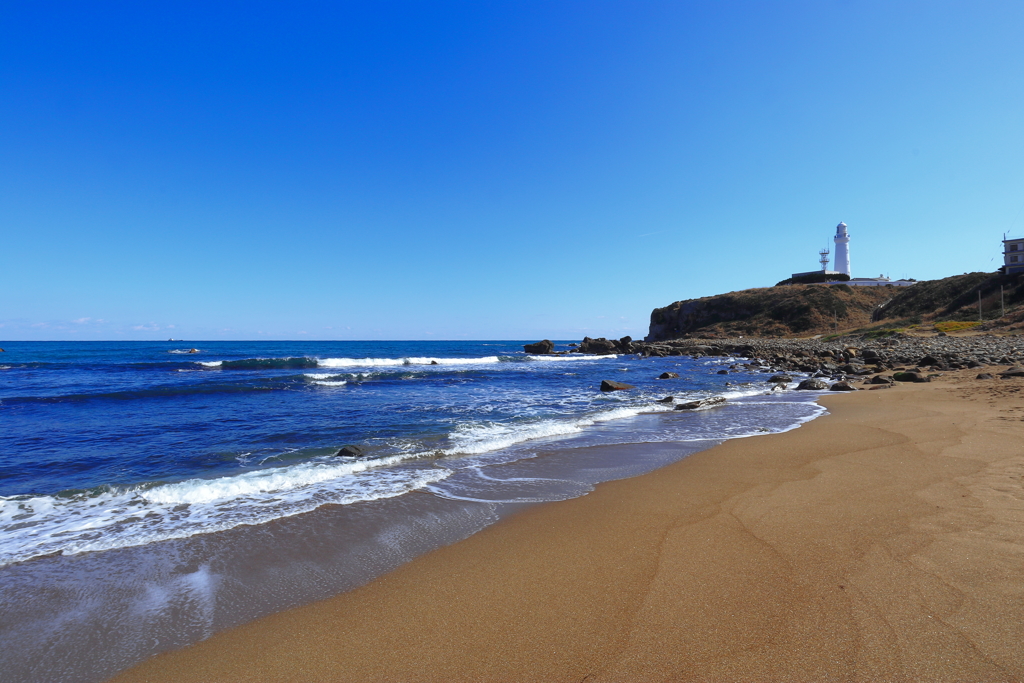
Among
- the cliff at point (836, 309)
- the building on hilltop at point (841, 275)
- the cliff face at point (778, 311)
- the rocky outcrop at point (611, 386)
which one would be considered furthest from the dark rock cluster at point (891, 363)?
the building on hilltop at point (841, 275)

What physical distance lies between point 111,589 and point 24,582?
92cm

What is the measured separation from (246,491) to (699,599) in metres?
6.01

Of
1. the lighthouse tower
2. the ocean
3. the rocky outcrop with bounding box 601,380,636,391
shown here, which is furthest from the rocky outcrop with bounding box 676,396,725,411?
the lighthouse tower

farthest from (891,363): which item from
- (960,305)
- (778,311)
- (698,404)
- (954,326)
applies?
(778,311)

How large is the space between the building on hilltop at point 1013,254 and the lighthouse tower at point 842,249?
35.8 meters

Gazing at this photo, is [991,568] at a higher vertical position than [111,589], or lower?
higher

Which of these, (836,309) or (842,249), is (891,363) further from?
(842,249)

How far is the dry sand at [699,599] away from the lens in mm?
2666

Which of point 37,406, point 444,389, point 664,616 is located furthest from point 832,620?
point 37,406

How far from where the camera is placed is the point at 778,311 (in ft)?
219

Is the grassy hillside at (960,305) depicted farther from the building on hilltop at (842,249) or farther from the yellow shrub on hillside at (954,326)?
the building on hilltop at (842,249)

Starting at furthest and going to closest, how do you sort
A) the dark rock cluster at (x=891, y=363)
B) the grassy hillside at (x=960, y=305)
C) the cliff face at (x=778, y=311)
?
the cliff face at (x=778, y=311)
the grassy hillside at (x=960, y=305)
the dark rock cluster at (x=891, y=363)

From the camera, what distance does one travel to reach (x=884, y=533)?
4238 millimetres

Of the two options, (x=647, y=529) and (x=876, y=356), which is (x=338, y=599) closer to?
(x=647, y=529)
